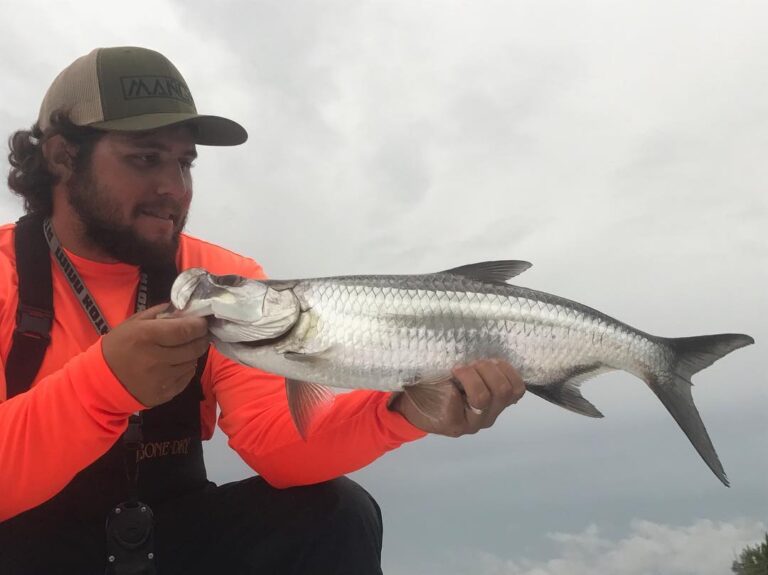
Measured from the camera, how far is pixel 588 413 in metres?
4.85

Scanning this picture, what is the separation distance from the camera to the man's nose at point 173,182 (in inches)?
242

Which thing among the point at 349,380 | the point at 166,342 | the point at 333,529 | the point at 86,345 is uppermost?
the point at 86,345

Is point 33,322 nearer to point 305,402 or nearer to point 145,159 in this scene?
point 145,159

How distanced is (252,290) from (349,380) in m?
0.83

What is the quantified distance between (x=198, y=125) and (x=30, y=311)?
7.31 ft

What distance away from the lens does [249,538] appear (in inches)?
230

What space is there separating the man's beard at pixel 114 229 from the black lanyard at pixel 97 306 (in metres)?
0.23

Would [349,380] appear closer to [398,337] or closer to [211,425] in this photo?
[398,337]

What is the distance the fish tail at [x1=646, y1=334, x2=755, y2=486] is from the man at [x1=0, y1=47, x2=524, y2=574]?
4.31 feet

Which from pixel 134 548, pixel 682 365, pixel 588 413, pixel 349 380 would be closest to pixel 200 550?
pixel 134 548

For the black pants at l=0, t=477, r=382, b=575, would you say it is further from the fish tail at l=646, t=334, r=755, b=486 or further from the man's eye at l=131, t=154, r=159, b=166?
the man's eye at l=131, t=154, r=159, b=166

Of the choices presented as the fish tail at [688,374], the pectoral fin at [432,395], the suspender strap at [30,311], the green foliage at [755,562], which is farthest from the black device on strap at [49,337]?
the green foliage at [755,562]

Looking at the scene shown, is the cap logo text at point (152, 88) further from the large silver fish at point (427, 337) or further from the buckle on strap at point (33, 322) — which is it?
the large silver fish at point (427, 337)

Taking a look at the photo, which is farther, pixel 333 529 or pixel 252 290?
pixel 333 529
